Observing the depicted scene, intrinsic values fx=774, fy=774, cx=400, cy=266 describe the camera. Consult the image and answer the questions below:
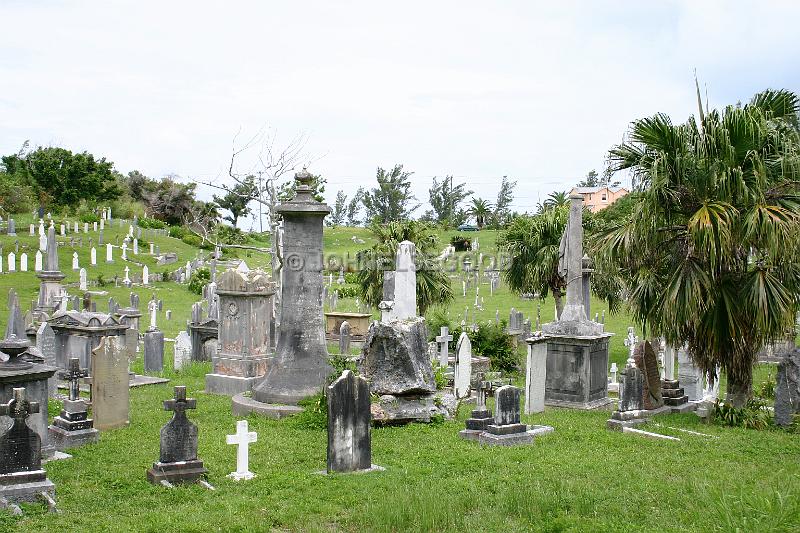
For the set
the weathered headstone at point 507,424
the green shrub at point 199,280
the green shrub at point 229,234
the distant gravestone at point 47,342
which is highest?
the green shrub at point 229,234

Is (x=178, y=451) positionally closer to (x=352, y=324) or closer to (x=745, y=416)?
(x=745, y=416)

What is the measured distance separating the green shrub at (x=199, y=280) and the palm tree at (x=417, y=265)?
42.1 ft

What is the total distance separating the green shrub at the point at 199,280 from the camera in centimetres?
3691

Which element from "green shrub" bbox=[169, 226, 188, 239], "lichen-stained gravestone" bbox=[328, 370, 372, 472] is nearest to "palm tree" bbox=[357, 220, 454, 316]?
"lichen-stained gravestone" bbox=[328, 370, 372, 472]

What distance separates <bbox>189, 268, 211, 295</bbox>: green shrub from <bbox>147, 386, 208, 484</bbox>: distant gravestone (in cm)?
2854

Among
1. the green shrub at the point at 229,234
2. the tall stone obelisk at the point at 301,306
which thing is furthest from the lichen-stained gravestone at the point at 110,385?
the green shrub at the point at 229,234

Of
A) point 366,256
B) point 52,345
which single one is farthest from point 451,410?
point 366,256

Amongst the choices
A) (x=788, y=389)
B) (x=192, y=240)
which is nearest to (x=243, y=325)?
(x=788, y=389)

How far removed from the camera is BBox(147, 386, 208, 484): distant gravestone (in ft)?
26.9

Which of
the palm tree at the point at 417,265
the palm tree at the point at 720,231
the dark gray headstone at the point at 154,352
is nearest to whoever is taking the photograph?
the palm tree at the point at 720,231

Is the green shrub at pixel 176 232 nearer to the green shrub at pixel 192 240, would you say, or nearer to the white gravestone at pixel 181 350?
the green shrub at pixel 192 240

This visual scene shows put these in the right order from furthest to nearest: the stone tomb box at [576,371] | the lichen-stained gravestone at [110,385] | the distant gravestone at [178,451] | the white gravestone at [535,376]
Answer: the stone tomb box at [576,371], the white gravestone at [535,376], the lichen-stained gravestone at [110,385], the distant gravestone at [178,451]

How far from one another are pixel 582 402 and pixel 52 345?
36.1 ft

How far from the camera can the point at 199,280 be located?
38.3m
